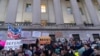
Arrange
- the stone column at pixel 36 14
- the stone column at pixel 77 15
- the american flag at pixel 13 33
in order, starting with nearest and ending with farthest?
the american flag at pixel 13 33, the stone column at pixel 36 14, the stone column at pixel 77 15

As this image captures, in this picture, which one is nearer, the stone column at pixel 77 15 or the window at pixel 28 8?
the stone column at pixel 77 15

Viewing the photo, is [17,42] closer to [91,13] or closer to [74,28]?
[74,28]

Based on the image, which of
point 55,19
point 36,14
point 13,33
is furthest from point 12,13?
point 13,33

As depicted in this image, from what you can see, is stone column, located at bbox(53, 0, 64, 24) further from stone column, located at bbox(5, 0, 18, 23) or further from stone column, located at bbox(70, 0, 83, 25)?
stone column, located at bbox(5, 0, 18, 23)

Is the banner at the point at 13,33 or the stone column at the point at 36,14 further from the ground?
the stone column at the point at 36,14

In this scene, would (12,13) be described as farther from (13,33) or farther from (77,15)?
(13,33)

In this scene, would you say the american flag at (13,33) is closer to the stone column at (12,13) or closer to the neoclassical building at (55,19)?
the neoclassical building at (55,19)

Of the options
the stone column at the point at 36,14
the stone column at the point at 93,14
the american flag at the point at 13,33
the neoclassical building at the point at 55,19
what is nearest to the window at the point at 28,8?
the neoclassical building at the point at 55,19

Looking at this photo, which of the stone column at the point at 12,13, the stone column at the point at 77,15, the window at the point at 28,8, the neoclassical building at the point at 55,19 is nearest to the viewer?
the neoclassical building at the point at 55,19

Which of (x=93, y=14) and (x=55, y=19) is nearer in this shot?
(x=55, y=19)

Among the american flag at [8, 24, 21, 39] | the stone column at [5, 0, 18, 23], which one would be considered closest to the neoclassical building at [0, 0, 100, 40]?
the stone column at [5, 0, 18, 23]

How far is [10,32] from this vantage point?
63.4 feet

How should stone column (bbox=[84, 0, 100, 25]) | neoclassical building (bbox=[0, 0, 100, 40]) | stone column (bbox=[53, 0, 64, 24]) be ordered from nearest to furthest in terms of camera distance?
neoclassical building (bbox=[0, 0, 100, 40]) → stone column (bbox=[53, 0, 64, 24]) → stone column (bbox=[84, 0, 100, 25])

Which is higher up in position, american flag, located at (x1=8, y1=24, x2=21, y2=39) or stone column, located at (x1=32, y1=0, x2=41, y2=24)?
stone column, located at (x1=32, y1=0, x2=41, y2=24)
